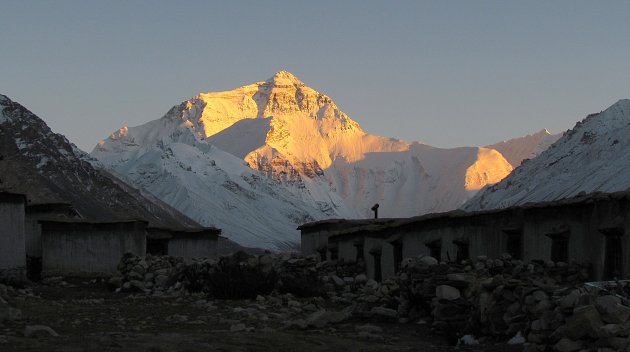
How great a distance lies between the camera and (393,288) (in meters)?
20.6

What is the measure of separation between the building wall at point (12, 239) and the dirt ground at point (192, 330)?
7.61 meters

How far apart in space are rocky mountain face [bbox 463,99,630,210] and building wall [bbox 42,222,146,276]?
8870cm

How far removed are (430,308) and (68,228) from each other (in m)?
21.6

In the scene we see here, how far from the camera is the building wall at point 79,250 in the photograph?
119 ft

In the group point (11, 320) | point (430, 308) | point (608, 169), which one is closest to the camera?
point (11, 320)

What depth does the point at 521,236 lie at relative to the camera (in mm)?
24047

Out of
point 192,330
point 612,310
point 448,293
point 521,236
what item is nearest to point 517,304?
point 448,293

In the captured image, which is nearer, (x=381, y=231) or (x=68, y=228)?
(x=381, y=231)

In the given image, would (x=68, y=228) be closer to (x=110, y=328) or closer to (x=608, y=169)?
(x=110, y=328)

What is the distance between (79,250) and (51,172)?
292ft

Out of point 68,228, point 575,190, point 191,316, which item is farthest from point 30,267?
point 575,190

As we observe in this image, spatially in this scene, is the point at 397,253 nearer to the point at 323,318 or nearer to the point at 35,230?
the point at 323,318

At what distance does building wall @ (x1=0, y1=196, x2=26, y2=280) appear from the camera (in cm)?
3159

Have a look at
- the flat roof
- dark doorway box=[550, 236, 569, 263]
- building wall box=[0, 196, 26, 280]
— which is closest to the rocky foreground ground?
dark doorway box=[550, 236, 569, 263]
